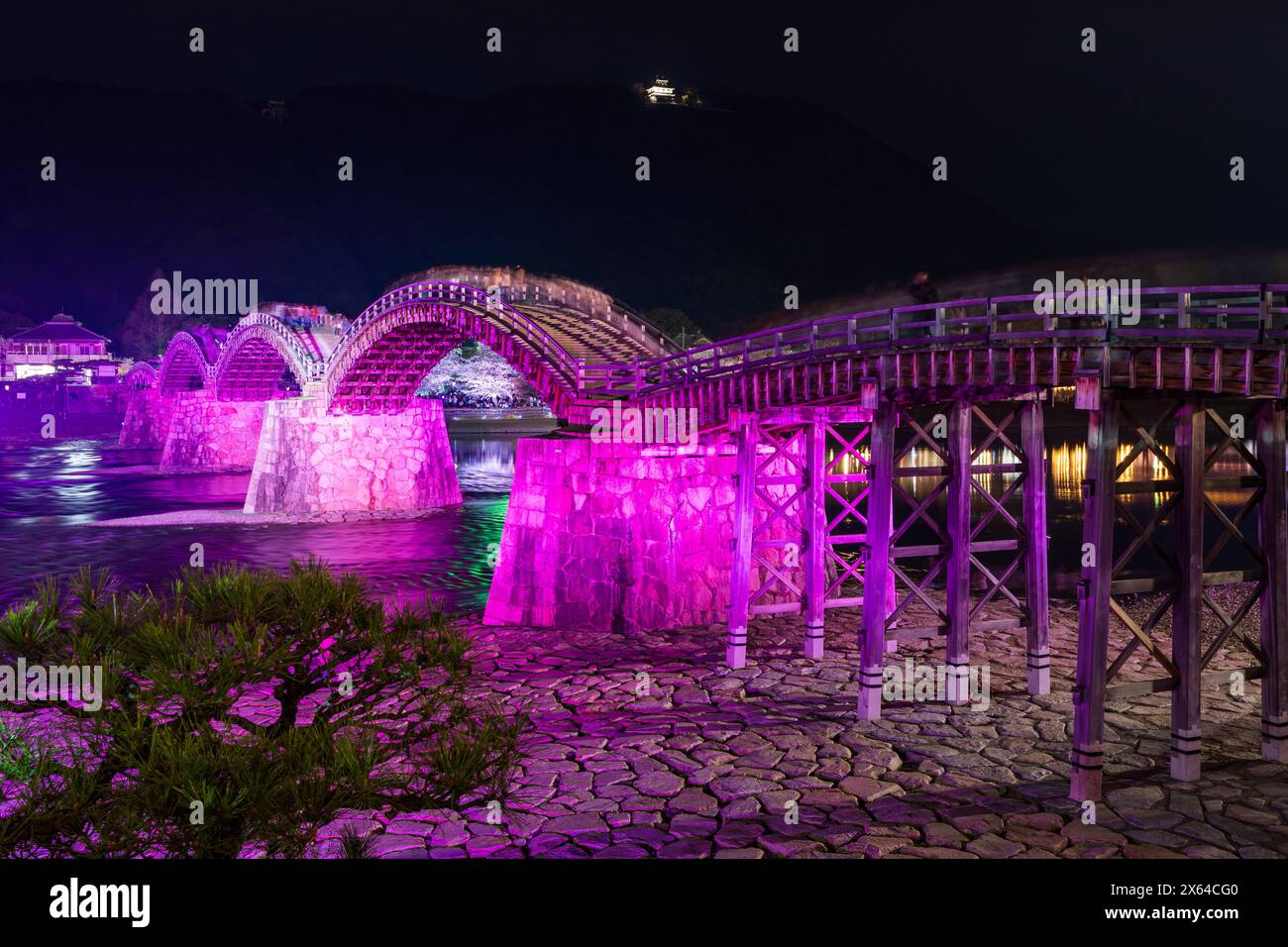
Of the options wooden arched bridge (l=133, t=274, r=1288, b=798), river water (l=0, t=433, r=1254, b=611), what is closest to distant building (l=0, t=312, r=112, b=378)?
river water (l=0, t=433, r=1254, b=611)

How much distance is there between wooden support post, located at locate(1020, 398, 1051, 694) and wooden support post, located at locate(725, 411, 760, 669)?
15.2 ft

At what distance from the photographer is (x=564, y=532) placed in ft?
70.1

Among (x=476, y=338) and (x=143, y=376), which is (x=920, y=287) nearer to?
(x=476, y=338)

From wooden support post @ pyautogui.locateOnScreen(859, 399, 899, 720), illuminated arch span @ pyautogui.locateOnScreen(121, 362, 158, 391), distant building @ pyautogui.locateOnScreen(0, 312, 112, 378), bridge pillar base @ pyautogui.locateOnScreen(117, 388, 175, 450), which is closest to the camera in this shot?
wooden support post @ pyautogui.locateOnScreen(859, 399, 899, 720)

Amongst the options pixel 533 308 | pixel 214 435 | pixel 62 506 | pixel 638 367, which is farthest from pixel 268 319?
pixel 638 367

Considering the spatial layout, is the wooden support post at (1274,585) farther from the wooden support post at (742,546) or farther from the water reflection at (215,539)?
the water reflection at (215,539)

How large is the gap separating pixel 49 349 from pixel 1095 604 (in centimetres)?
12478

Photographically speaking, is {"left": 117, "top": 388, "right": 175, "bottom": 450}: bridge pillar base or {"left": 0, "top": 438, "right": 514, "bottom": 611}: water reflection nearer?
{"left": 0, "top": 438, "right": 514, "bottom": 611}: water reflection

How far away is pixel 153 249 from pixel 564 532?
7219 inches

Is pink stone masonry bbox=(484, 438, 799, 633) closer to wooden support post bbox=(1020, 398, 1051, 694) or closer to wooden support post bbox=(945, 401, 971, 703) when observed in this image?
wooden support post bbox=(945, 401, 971, 703)

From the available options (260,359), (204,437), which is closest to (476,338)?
(260,359)

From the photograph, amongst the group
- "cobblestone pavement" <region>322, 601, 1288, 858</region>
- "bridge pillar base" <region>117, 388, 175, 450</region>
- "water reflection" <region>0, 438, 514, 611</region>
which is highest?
"bridge pillar base" <region>117, 388, 175, 450</region>

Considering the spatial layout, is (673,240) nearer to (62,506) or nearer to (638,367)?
(62,506)

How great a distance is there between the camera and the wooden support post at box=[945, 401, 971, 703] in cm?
1502
